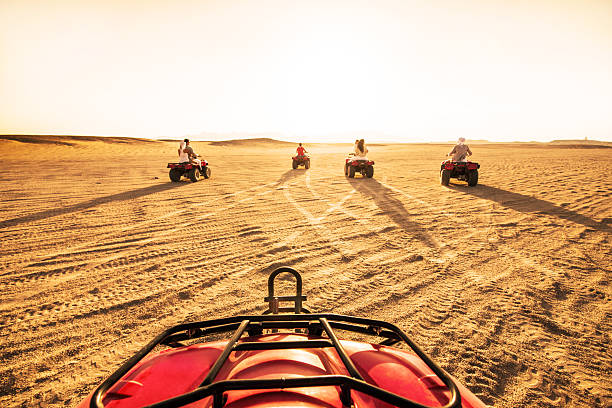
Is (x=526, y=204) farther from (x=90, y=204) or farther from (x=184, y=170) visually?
(x=90, y=204)

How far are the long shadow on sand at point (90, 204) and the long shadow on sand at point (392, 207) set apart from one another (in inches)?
242

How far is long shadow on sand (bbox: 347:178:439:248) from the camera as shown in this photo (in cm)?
503

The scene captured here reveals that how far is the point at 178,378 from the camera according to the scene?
3.44 ft

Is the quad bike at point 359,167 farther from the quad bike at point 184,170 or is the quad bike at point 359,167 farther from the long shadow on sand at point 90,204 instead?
the long shadow on sand at point 90,204

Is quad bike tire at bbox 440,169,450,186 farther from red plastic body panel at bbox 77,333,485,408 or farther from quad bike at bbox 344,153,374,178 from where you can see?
red plastic body panel at bbox 77,333,485,408

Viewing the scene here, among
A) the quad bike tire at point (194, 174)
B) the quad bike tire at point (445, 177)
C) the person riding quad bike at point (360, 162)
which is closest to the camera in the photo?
the quad bike tire at point (445, 177)

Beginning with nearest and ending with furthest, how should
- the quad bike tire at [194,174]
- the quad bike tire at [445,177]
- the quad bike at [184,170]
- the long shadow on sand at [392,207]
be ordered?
the long shadow on sand at [392,207]
the quad bike tire at [445,177]
the quad bike at [184,170]
the quad bike tire at [194,174]

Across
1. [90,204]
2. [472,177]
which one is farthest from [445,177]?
[90,204]

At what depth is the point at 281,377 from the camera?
98cm

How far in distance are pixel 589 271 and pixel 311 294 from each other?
3.52 metres

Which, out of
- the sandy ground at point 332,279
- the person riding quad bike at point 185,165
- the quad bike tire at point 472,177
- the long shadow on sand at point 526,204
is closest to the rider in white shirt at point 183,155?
the person riding quad bike at point 185,165

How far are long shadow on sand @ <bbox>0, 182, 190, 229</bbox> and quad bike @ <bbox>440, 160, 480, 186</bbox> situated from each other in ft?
29.0

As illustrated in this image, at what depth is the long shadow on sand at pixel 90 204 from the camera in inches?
220

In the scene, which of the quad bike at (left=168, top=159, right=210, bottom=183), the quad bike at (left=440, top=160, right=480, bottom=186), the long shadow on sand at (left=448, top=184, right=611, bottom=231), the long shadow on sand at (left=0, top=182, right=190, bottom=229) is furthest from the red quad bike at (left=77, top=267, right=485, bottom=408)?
the quad bike at (left=168, top=159, right=210, bottom=183)
